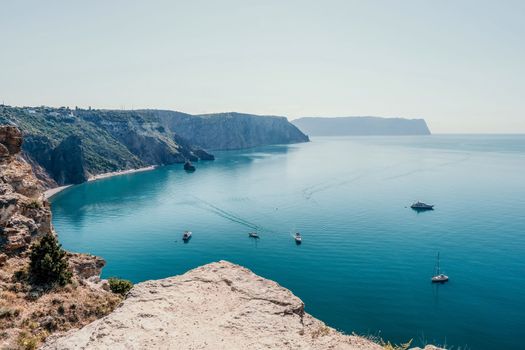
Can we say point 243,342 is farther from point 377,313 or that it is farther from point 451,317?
point 451,317

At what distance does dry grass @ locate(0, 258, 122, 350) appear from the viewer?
21.6 m

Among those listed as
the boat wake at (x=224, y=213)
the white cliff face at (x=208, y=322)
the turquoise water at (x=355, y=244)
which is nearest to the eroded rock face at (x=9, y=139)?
the white cliff face at (x=208, y=322)

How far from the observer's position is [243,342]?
56.6ft

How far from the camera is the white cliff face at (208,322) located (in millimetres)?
16953

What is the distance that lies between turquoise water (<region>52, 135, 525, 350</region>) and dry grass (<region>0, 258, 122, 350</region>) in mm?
40390

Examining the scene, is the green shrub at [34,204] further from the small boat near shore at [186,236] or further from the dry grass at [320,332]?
the small boat near shore at [186,236]

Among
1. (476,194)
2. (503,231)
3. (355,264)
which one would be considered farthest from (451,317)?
(476,194)

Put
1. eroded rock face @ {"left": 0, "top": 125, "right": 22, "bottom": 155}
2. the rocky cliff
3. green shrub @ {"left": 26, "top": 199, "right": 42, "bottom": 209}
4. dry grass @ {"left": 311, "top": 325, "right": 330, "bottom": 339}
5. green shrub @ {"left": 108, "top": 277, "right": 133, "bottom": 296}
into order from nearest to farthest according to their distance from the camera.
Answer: dry grass @ {"left": 311, "top": 325, "right": 330, "bottom": 339}, the rocky cliff, green shrub @ {"left": 26, "top": 199, "right": 42, "bottom": 209}, eroded rock face @ {"left": 0, "top": 125, "right": 22, "bottom": 155}, green shrub @ {"left": 108, "top": 277, "right": 133, "bottom": 296}

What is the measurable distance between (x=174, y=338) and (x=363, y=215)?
10583cm

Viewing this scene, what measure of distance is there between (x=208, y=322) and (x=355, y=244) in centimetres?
7712

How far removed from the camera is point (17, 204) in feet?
110

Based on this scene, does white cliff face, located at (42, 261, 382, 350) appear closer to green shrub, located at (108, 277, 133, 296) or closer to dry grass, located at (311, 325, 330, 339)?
dry grass, located at (311, 325, 330, 339)

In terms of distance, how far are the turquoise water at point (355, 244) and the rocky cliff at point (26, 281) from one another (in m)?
39.7

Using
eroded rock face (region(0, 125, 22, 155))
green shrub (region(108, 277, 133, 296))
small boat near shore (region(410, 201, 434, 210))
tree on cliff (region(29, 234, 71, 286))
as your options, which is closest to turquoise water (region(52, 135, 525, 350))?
small boat near shore (region(410, 201, 434, 210))
